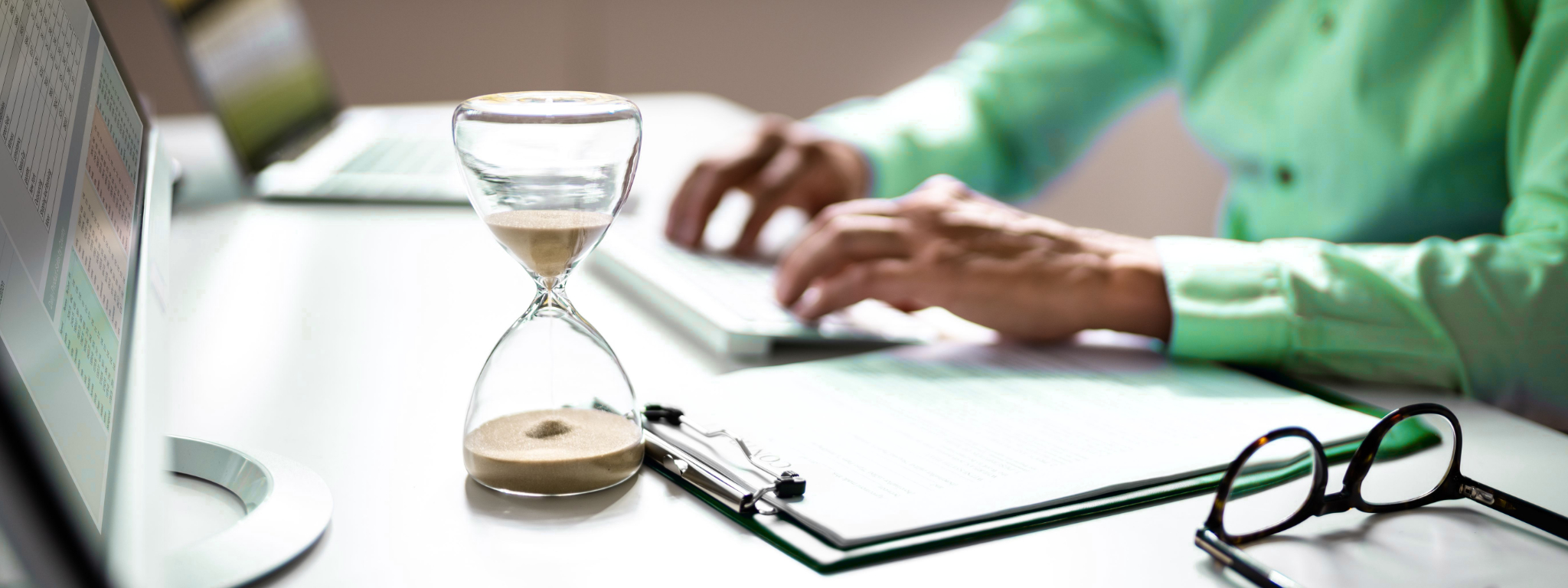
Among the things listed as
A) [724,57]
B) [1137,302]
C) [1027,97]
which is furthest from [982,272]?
[724,57]

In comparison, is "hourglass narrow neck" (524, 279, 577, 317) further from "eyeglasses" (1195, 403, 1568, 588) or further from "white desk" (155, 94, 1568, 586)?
"eyeglasses" (1195, 403, 1568, 588)

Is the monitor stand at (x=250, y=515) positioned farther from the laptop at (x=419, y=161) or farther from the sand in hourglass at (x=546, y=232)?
the laptop at (x=419, y=161)

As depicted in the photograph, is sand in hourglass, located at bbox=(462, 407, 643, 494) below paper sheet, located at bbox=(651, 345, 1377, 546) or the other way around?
the other way around

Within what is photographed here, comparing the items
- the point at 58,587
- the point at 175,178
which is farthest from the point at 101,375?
the point at 175,178

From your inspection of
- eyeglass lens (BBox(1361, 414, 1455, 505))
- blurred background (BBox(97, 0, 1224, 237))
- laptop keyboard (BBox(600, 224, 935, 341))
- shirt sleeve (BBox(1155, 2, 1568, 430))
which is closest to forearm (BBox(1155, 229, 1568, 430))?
shirt sleeve (BBox(1155, 2, 1568, 430))

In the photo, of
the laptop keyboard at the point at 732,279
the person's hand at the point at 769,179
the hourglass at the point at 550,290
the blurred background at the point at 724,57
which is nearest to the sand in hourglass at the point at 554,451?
the hourglass at the point at 550,290

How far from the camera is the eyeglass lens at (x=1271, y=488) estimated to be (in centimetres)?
53

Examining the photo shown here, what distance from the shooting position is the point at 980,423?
635 mm

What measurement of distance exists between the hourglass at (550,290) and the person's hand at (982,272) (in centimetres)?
29

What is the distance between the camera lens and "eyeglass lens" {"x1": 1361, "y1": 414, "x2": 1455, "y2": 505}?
1.83 ft

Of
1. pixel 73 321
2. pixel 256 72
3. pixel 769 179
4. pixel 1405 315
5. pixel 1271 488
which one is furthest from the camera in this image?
pixel 256 72

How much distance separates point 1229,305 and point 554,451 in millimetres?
490

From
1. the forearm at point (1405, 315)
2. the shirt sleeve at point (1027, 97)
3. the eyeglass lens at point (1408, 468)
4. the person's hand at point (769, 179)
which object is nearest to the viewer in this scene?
the eyeglass lens at point (1408, 468)

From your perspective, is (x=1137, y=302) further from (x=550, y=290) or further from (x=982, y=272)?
(x=550, y=290)
